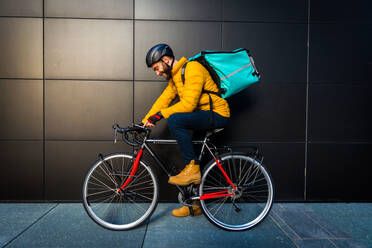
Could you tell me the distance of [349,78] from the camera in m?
3.87

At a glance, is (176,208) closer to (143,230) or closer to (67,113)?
(143,230)

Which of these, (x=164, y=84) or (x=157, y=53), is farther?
(x=164, y=84)

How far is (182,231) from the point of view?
2.95 m

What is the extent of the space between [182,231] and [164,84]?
2.01 metres

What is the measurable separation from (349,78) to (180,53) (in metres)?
2.57

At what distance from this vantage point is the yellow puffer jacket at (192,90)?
9.02ft

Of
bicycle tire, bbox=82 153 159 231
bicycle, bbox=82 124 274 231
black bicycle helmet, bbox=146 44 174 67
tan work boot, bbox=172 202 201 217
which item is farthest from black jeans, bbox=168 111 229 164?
tan work boot, bbox=172 202 201 217

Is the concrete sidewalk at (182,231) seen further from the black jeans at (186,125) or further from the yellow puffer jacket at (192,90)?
the yellow puffer jacket at (192,90)

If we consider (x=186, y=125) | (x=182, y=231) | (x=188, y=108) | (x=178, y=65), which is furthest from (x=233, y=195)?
(x=178, y=65)

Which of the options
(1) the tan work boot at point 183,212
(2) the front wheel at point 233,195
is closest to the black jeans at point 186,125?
(2) the front wheel at point 233,195

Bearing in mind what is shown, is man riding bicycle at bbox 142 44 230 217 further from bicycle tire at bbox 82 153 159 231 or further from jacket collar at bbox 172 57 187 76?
bicycle tire at bbox 82 153 159 231

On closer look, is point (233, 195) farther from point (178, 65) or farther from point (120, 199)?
point (178, 65)

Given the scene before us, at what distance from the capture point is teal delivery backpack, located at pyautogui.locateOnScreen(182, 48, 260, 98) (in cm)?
299

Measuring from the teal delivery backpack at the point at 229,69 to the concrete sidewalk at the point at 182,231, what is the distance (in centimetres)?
162
